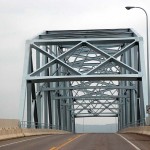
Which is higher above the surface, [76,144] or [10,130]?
[10,130]

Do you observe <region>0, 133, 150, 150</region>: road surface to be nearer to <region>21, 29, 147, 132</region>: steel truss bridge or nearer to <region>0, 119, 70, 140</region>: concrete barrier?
<region>0, 119, 70, 140</region>: concrete barrier

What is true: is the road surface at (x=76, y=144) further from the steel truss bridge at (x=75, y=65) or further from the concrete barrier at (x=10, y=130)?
the steel truss bridge at (x=75, y=65)

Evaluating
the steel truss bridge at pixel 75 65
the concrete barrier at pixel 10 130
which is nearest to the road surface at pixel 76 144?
the concrete barrier at pixel 10 130

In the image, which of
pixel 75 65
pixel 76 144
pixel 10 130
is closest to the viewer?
pixel 76 144

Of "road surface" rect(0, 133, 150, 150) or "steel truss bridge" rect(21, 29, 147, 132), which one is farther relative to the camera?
"steel truss bridge" rect(21, 29, 147, 132)

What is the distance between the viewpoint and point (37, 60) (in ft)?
198

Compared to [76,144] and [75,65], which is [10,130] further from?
→ [75,65]

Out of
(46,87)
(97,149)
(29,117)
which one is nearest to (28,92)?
(29,117)

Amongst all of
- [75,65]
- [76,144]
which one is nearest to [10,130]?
[76,144]

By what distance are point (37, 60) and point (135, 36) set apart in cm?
1296

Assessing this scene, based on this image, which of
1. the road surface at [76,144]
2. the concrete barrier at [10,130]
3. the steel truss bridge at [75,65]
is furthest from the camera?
the steel truss bridge at [75,65]

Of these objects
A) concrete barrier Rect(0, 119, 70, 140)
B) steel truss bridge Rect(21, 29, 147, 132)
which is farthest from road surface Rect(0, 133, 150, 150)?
steel truss bridge Rect(21, 29, 147, 132)

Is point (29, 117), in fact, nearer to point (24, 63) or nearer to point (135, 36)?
point (24, 63)

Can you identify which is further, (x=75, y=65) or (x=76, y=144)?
(x=75, y=65)
